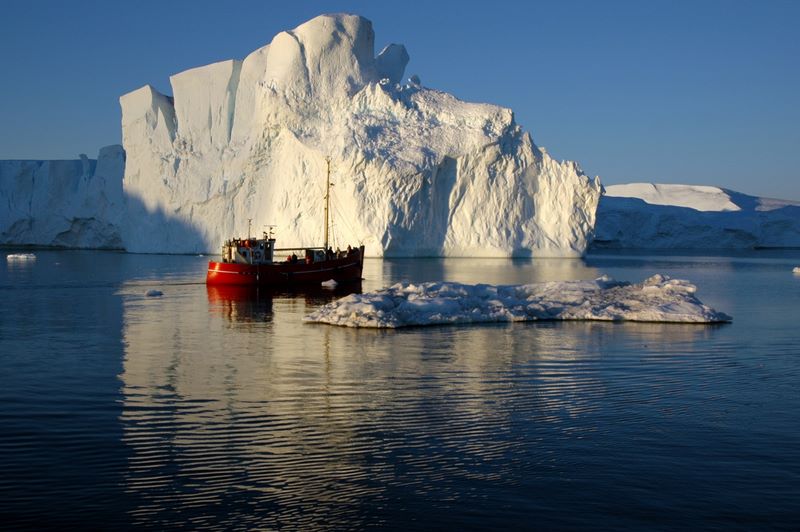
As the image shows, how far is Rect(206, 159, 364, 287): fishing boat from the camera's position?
2342cm

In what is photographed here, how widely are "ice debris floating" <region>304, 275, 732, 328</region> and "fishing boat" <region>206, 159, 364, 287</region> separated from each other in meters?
9.50

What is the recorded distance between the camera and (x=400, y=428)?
6.51m

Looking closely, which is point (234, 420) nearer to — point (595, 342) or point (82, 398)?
point (82, 398)

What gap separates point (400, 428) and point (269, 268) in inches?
705

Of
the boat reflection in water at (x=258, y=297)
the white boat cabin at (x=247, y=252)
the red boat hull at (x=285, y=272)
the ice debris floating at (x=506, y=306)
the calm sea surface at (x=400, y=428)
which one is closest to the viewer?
the calm sea surface at (x=400, y=428)

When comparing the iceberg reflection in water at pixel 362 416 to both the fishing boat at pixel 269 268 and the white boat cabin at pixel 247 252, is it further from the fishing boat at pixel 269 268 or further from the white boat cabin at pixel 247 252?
the white boat cabin at pixel 247 252

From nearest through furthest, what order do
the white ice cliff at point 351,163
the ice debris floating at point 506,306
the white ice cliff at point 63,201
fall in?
the ice debris floating at point 506,306
the white ice cliff at point 351,163
the white ice cliff at point 63,201

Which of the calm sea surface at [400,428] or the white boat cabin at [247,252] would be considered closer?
the calm sea surface at [400,428]

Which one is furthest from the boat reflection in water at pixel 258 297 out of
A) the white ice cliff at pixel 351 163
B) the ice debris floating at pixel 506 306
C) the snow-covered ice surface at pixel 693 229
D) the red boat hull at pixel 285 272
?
the snow-covered ice surface at pixel 693 229

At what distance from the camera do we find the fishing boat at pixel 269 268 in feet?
76.8

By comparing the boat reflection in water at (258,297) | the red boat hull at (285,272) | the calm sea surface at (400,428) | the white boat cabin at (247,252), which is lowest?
the calm sea surface at (400,428)

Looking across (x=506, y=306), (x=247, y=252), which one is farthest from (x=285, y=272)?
(x=506, y=306)

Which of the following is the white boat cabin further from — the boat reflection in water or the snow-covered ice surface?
the snow-covered ice surface

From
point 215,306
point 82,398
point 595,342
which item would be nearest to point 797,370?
point 595,342
